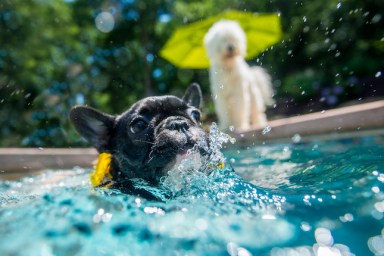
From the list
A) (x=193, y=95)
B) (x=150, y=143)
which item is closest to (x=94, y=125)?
(x=150, y=143)

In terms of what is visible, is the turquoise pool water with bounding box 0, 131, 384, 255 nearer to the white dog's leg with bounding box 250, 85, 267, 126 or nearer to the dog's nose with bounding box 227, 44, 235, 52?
the dog's nose with bounding box 227, 44, 235, 52

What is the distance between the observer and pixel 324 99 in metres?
15.4

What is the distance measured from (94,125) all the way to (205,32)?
7359mm

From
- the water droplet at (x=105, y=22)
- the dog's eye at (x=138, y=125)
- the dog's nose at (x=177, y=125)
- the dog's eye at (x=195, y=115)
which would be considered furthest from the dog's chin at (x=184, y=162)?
the water droplet at (x=105, y=22)

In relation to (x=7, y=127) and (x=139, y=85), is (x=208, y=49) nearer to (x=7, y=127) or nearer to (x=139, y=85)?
(x=7, y=127)

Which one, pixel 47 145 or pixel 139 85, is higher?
pixel 139 85

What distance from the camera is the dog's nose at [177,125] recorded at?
302 cm

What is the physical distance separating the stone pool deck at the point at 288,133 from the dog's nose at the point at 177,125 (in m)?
3.56

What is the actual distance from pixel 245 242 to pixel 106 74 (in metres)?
24.1

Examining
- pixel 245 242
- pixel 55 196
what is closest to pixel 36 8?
pixel 55 196

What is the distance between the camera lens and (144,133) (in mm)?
3193

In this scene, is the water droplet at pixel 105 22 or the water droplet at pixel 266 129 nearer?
the water droplet at pixel 266 129

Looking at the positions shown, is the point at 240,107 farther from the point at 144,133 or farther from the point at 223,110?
the point at 144,133

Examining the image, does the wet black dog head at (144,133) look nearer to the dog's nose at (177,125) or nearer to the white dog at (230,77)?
the dog's nose at (177,125)
